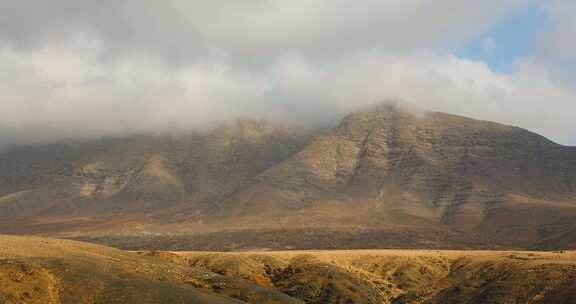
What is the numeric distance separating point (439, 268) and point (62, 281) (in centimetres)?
5853

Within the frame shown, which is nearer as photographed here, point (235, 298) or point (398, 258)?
point (235, 298)

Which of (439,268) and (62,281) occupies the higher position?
(62,281)

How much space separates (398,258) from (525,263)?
22338 millimetres

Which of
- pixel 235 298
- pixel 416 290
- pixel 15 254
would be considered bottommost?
pixel 416 290

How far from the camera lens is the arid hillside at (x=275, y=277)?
51094 millimetres

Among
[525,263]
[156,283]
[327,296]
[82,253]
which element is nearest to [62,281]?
[156,283]

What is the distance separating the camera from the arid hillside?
5109cm

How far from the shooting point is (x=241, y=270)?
8750 centimetres

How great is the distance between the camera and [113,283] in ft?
173

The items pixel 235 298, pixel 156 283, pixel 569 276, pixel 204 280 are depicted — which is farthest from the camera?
pixel 569 276

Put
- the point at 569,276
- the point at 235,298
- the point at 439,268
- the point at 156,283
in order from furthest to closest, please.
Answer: the point at 439,268, the point at 569,276, the point at 235,298, the point at 156,283

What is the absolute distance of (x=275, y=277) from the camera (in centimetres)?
8881

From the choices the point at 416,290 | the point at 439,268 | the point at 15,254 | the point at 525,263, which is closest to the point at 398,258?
the point at 439,268

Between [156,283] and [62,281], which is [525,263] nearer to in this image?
[156,283]
